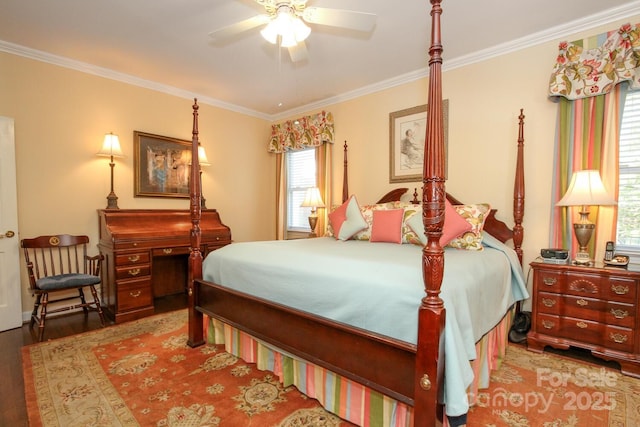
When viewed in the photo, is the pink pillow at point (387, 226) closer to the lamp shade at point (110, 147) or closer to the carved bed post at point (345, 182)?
the carved bed post at point (345, 182)

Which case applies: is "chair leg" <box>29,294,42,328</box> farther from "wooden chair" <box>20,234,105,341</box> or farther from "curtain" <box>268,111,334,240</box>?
"curtain" <box>268,111,334,240</box>

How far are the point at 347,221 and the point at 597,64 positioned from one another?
2310 mm

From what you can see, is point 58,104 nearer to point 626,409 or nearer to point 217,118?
point 217,118

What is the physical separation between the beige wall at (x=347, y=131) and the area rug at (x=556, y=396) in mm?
989

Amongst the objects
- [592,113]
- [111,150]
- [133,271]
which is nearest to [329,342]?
[133,271]

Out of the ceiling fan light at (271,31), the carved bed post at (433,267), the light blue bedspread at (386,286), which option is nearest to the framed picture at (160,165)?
the light blue bedspread at (386,286)

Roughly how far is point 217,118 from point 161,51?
55.4 inches

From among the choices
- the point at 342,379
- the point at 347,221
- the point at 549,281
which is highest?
the point at 347,221

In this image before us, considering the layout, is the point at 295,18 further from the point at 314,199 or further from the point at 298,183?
the point at 298,183

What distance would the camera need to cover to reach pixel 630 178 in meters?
2.37

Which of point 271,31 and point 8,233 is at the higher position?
point 271,31

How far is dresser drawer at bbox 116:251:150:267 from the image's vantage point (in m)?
2.98

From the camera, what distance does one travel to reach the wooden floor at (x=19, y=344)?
1.65m

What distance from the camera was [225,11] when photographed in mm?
2408
